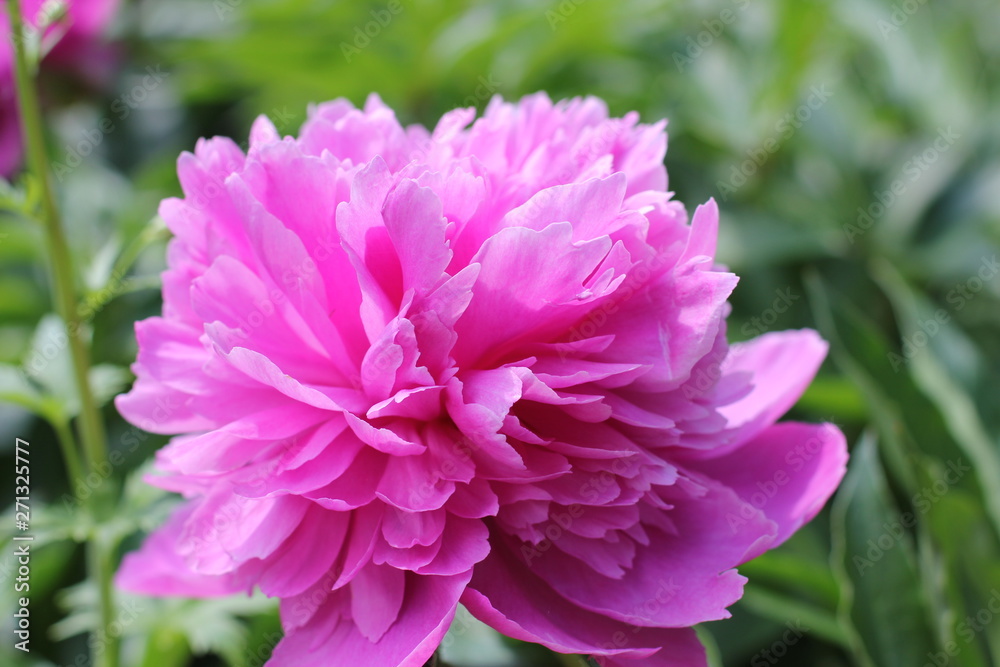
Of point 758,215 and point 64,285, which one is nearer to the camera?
point 64,285

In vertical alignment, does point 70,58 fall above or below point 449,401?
below

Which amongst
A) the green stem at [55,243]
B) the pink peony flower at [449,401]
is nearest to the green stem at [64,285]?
the green stem at [55,243]

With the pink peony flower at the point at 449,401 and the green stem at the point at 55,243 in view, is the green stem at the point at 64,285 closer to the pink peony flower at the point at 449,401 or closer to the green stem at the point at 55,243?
the green stem at the point at 55,243

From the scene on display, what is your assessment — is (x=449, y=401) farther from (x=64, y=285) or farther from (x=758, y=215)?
(x=758, y=215)

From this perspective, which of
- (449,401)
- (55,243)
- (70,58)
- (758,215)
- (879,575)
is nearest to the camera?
(449,401)

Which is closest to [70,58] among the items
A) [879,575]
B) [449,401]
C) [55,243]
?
[55,243]

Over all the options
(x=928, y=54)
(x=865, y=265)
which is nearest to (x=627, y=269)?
(x=865, y=265)
